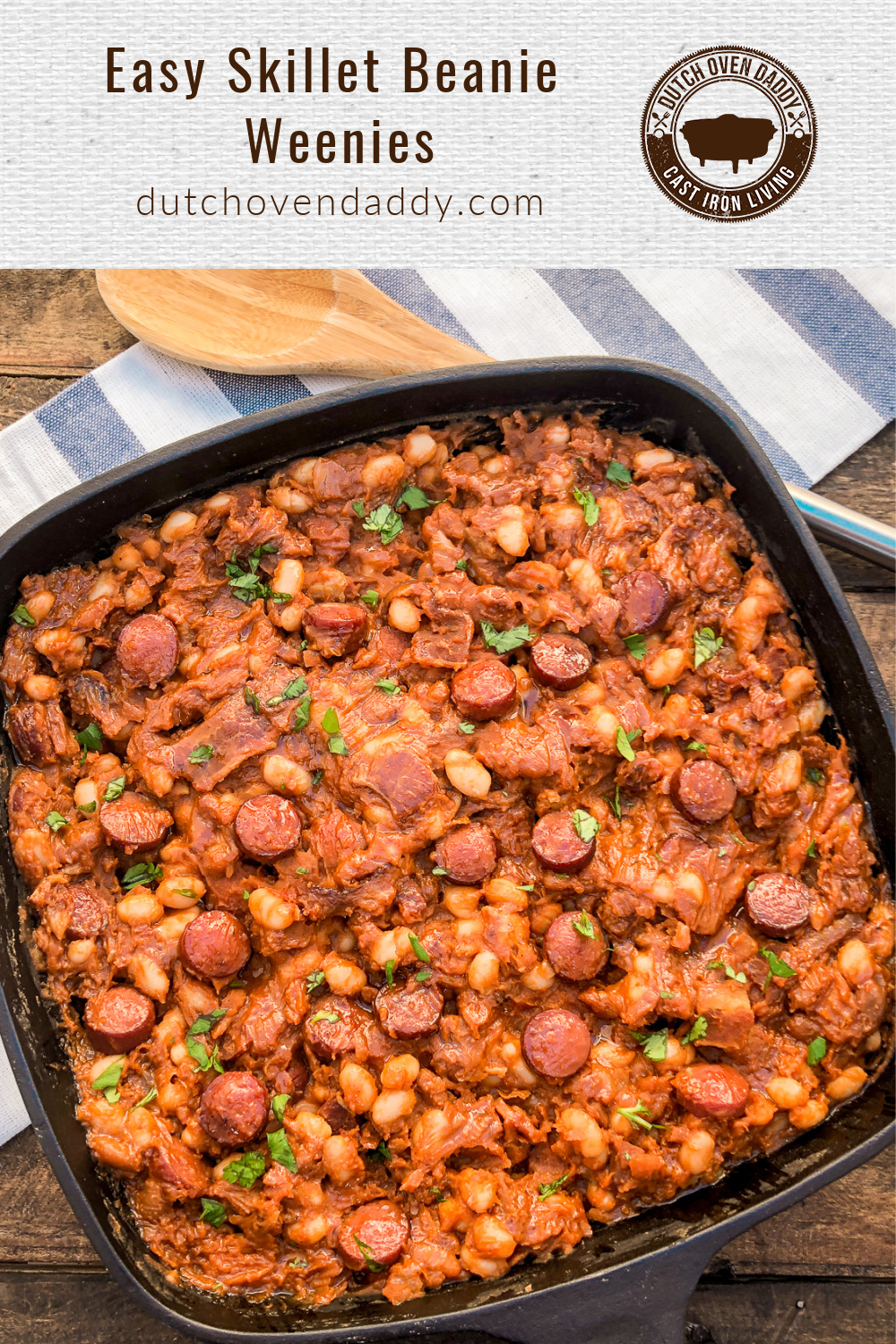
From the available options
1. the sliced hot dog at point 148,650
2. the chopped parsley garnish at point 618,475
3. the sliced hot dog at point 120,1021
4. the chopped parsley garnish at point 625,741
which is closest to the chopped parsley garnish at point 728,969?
the chopped parsley garnish at point 625,741

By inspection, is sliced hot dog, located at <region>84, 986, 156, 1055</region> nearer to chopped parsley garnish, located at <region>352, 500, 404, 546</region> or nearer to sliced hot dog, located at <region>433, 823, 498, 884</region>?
sliced hot dog, located at <region>433, 823, 498, 884</region>

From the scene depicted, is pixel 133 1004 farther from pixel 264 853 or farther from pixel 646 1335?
pixel 646 1335

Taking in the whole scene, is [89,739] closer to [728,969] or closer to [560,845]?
[560,845]

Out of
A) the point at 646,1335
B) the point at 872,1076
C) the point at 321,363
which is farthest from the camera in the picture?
the point at 321,363

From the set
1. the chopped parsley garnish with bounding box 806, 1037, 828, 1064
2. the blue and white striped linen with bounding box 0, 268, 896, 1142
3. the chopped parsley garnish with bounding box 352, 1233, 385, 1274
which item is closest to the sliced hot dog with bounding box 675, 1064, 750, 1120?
the chopped parsley garnish with bounding box 806, 1037, 828, 1064


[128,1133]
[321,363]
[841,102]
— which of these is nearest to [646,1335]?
[128,1133]

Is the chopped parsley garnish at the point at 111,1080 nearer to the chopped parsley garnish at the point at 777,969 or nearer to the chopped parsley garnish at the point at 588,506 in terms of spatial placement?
the chopped parsley garnish at the point at 777,969

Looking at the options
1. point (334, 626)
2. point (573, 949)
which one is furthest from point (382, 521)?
point (573, 949)
